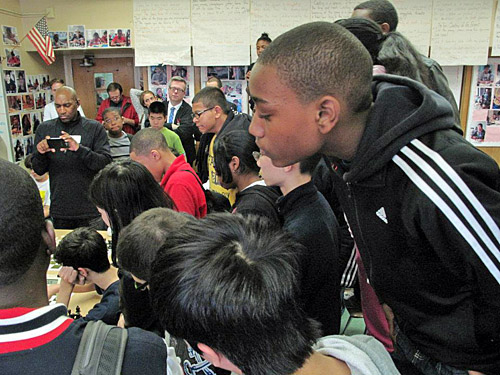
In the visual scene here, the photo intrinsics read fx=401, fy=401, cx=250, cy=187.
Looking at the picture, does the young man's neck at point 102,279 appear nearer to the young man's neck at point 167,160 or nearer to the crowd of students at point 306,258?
the young man's neck at point 167,160

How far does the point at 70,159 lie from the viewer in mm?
3129

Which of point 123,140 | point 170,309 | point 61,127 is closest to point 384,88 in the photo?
point 170,309

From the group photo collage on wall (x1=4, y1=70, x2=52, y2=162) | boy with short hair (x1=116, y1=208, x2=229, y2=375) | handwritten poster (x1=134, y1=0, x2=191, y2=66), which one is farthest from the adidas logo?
photo collage on wall (x1=4, y1=70, x2=52, y2=162)

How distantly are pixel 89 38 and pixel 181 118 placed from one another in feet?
6.68

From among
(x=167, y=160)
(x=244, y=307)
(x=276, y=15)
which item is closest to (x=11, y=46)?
(x=276, y=15)

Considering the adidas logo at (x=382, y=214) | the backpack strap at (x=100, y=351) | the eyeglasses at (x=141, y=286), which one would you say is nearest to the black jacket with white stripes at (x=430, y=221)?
A: the adidas logo at (x=382, y=214)

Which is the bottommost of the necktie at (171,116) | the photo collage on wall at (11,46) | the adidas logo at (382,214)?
the adidas logo at (382,214)

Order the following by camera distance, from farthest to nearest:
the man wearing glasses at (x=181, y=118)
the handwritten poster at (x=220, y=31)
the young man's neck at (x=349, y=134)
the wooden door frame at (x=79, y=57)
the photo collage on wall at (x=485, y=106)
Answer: the wooden door frame at (x=79, y=57), the handwritten poster at (x=220, y=31), the photo collage on wall at (x=485, y=106), the man wearing glasses at (x=181, y=118), the young man's neck at (x=349, y=134)

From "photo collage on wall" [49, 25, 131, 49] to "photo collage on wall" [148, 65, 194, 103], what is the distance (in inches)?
19.8

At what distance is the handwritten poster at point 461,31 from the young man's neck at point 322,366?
16.3 feet

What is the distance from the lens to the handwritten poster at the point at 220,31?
5.11 meters

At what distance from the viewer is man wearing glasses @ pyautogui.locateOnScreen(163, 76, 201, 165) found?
14.9 ft

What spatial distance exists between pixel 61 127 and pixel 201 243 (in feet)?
9.64

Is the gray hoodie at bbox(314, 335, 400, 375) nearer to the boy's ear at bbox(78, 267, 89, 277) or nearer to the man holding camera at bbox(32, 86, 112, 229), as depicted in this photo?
the boy's ear at bbox(78, 267, 89, 277)
